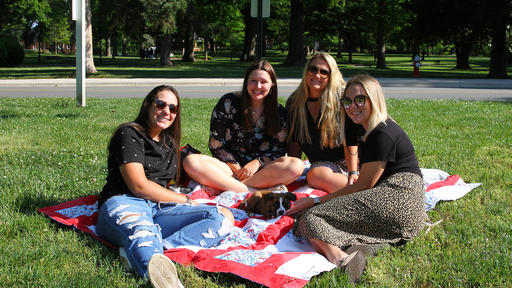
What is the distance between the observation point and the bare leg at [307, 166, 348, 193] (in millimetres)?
4828

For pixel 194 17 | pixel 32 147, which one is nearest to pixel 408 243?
pixel 32 147

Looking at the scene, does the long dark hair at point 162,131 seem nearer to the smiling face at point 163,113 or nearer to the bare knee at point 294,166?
the smiling face at point 163,113

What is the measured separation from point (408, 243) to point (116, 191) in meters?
2.21

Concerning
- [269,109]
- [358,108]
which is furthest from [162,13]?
[358,108]

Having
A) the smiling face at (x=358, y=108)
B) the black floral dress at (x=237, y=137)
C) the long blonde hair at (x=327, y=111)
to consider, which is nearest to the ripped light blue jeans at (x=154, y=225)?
the smiling face at (x=358, y=108)

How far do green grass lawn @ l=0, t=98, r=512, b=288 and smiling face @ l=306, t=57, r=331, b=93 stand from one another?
1.59m

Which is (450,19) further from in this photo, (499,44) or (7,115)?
(7,115)

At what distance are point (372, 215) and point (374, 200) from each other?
0.11 metres

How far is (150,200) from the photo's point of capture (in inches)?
155

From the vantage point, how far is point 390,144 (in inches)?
140

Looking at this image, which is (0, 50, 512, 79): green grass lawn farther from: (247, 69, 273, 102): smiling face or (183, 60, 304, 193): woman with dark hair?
(247, 69, 273, 102): smiling face

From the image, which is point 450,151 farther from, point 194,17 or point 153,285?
point 194,17

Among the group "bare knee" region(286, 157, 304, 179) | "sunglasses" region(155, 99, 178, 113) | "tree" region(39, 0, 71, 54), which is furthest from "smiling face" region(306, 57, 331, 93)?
"tree" region(39, 0, 71, 54)

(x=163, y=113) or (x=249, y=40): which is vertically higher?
(x=249, y=40)
